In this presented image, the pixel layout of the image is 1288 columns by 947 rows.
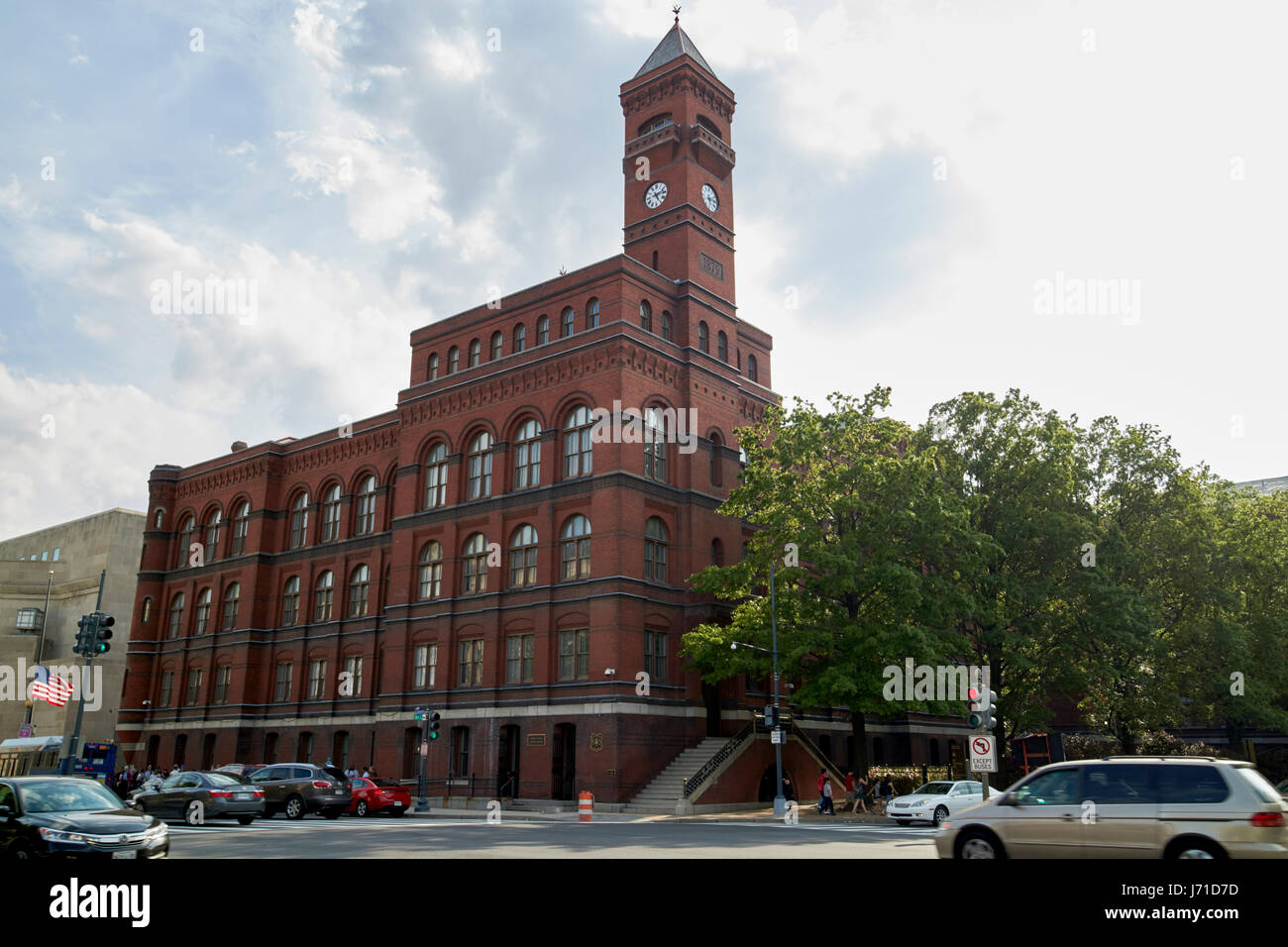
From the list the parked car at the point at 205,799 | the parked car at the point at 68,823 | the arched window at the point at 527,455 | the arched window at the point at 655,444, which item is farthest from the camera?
the arched window at the point at 527,455

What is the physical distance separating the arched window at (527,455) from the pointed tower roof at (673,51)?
21.4 m

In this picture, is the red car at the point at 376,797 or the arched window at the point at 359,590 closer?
the red car at the point at 376,797

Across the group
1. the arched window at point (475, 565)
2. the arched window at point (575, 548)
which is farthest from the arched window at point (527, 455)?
the arched window at point (475, 565)

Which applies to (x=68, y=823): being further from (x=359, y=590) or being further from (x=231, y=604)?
(x=231, y=604)

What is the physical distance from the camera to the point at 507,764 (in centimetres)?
4084

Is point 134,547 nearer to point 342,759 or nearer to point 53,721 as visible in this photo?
point 53,721

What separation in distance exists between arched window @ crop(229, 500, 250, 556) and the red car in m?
31.1

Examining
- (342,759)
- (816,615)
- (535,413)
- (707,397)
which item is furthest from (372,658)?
(816,615)

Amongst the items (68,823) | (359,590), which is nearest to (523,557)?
(359,590)

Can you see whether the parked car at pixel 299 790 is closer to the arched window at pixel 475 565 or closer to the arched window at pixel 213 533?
the arched window at pixel 475 565

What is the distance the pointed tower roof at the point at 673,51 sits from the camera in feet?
170

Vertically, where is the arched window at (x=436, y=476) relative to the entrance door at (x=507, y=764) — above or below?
above

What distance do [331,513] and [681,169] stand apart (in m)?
28.1
